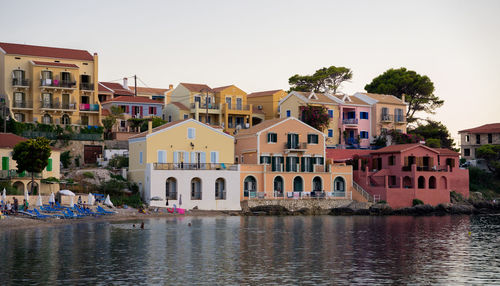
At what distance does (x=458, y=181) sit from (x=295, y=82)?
30.1 metres

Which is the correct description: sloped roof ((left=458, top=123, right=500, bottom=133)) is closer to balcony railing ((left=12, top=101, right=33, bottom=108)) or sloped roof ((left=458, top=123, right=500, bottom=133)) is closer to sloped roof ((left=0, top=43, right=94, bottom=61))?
sloped roof ((left=0, top=43, right=94, bottom=61))

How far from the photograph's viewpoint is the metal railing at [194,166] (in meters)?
61.1

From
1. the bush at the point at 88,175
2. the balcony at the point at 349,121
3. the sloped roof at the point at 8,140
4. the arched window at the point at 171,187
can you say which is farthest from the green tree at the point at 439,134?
the sloped roof at the point at 8,140

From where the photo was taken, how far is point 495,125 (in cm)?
9344

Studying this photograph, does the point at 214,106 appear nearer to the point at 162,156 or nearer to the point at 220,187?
the point at 220,187

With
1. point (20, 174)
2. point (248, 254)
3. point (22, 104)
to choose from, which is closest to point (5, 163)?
point (20, 174)

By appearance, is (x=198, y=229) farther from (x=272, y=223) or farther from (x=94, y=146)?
(x=94, y=146)

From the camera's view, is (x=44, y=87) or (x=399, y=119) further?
(x=399, y=119)

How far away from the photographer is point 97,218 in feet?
173

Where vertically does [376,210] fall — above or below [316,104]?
below

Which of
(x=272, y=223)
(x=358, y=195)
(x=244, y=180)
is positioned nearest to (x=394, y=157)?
(x=358, y=195)

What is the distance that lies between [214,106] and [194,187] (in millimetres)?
21633

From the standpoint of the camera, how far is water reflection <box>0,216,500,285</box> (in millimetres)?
30047

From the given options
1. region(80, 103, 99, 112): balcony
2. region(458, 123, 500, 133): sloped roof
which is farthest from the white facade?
region(458, 123, 500, 133): sloped roof
